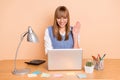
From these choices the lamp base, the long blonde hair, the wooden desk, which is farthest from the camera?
the long blonde hair

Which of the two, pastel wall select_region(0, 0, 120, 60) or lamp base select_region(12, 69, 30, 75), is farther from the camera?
pastel wall select_region(0, 0, 120, 60)

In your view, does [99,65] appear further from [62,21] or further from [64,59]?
[62,21]

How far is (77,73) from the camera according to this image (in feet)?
6.26

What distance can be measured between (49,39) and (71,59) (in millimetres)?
795

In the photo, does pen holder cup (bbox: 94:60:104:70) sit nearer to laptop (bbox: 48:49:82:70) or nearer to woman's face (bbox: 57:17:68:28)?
laptop (bbox: 48:49:82:70)

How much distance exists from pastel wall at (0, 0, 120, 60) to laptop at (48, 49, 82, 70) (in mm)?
1171

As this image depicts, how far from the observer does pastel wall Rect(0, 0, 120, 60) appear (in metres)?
2.99

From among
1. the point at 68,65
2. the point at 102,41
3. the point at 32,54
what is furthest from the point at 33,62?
the point at 102,41

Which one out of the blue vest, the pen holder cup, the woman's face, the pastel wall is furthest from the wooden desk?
the pastel wall

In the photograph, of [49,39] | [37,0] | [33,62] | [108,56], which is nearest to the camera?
[33,62]

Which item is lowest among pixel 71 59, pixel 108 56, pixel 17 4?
pixel 108 56

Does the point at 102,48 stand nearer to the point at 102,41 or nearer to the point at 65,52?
the point at 102,41

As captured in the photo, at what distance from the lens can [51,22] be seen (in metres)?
3.06

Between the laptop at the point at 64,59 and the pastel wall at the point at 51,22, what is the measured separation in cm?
117
